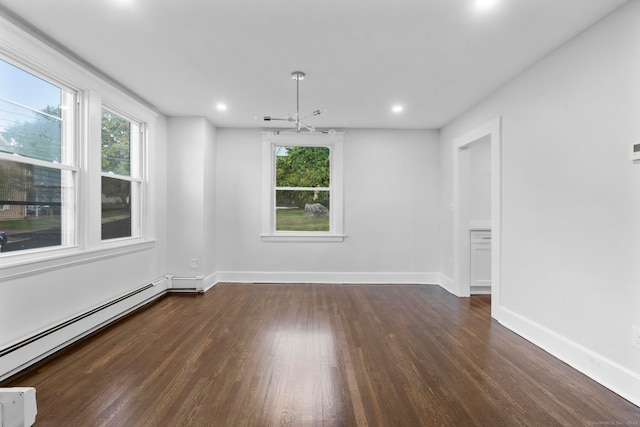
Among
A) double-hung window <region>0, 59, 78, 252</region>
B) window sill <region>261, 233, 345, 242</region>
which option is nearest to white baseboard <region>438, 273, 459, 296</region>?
window sill <region>261, 233, 345, 242</region>

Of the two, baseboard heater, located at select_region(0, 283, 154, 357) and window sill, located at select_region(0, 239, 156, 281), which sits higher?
window sill, located at select_region(0, 239, 156, 281)

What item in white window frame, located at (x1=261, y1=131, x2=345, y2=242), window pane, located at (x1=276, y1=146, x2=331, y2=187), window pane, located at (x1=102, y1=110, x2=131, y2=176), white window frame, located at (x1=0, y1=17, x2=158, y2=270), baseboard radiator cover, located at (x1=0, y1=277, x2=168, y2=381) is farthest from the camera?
window pane, located at (x1=276, y1=146, x2=331, y2=187)

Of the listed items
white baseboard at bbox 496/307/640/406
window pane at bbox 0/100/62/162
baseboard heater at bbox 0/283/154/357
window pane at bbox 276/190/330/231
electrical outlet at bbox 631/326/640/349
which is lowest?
white baseboard at bbox 496/307/640/406

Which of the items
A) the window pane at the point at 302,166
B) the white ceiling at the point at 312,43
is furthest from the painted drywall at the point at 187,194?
the window pane at the point at 302,166

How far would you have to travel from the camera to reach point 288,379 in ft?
7.63

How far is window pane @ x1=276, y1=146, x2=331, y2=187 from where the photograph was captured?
219 inches

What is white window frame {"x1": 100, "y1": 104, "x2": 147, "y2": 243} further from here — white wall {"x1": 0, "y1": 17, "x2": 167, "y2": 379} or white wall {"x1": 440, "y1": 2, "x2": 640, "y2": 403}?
white wall {"x1": 440, "y1": 2, "x2": 640, "y2": 403}

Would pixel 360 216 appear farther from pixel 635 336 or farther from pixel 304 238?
pixel 635 336

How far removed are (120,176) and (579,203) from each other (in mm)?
4688

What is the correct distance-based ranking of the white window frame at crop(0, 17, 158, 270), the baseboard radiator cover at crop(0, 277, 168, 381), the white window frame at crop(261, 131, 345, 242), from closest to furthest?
the baseboard radiator cover at crop(0, 277, 168, 381) < the white window frame at crop(0, 17, 158, 270) < the white window frame at crop(261, 131, 345, 242)

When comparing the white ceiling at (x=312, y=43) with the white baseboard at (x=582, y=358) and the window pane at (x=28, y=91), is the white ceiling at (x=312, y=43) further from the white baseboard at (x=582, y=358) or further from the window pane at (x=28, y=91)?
the white baseboard at (x=582, y=358)

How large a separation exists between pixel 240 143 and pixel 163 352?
140 inches

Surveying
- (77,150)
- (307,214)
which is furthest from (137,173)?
(307,214)

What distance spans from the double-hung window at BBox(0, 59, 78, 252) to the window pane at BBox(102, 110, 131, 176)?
526 millimetres
